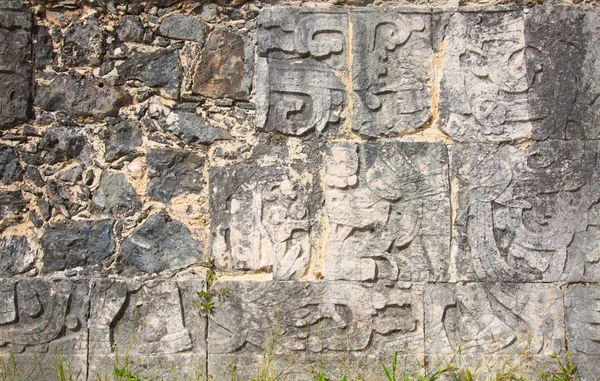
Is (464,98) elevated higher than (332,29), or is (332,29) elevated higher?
(332,29)

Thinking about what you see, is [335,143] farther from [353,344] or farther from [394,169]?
[353,344]

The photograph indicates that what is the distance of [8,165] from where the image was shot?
369 centimetres

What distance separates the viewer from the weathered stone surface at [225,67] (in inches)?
145

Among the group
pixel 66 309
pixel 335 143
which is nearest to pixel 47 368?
pixel 66 309

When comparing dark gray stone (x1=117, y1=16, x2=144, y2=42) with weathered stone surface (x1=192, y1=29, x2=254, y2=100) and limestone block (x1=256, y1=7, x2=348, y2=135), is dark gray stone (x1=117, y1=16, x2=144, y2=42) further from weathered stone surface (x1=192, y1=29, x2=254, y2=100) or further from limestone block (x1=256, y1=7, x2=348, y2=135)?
limestone block (x1=256, y1=7, x2=348, y2=135)

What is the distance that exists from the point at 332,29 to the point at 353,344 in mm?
1797

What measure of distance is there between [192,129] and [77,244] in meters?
0.94

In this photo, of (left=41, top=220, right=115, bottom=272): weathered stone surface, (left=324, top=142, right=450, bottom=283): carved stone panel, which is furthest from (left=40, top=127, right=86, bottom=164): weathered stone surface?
(left=324, top=142, right=450, bottom=283): carved stone panel

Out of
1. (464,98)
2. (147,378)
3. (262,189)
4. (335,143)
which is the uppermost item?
(464,98)

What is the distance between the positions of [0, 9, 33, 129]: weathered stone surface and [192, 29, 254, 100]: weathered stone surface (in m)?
1.00

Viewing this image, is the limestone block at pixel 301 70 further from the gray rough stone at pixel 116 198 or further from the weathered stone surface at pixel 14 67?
the weathered stone surface at pixel 14 67

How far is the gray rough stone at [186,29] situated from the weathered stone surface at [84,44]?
0.39 metres

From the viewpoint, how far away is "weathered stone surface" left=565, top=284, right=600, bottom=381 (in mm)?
3518

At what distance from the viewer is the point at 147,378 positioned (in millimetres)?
3570
